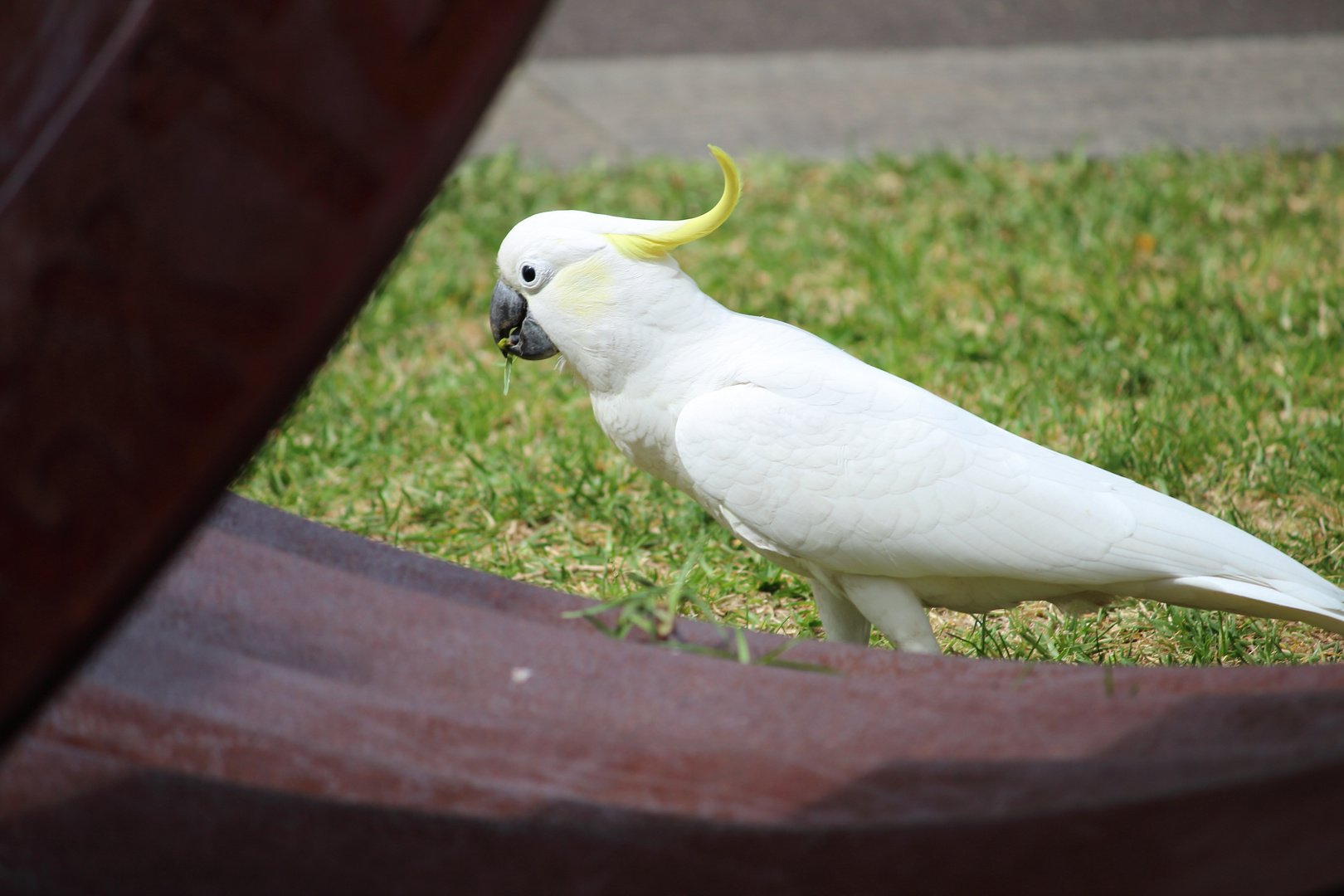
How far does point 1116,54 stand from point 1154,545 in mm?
4749

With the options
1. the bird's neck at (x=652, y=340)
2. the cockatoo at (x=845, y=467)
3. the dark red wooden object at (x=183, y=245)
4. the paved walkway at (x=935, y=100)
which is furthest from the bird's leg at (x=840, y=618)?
the paved walkway at (x=935, y=100)

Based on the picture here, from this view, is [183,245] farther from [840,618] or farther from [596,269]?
[840,618]

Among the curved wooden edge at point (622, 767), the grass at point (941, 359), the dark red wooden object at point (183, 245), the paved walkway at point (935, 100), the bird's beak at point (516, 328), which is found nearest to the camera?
the dark red wooden object at point (183, 245)

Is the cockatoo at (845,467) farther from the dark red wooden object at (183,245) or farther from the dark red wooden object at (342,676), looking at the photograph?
the dark red wooden object at (183,245)

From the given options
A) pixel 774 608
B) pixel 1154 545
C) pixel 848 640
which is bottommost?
pixel 774 608

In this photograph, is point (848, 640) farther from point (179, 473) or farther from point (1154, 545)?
point (179, 473)

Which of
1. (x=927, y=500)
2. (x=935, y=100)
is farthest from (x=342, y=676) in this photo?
(x=935, y=100)

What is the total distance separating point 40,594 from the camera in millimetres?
736

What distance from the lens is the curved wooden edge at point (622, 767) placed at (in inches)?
38.1

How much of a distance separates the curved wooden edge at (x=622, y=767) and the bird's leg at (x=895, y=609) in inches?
11.1

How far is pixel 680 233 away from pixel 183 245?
39.7 inches

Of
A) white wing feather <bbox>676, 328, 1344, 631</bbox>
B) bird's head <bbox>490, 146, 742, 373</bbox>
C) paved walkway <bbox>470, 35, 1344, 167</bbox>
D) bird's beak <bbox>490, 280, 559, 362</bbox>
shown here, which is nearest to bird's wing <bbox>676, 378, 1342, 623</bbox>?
white wing feather <bbox>676, 328, 1344, 631</bbox>

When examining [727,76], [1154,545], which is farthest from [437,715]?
[727,76]

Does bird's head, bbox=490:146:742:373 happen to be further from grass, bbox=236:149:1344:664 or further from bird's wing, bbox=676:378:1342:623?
grass, bbox=236:149:1344:664
